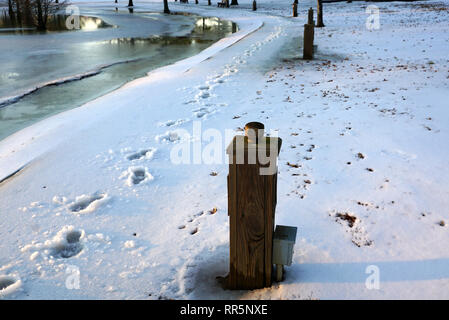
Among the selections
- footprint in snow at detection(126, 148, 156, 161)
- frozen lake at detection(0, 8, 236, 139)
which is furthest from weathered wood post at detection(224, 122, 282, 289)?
frozen lake at detection(0, 8, 236, 139)

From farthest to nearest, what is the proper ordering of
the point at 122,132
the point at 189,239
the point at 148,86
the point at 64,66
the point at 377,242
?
the point at 64,66, the point at 148,86, the point at 122,132, the point at 189,239, the point at 377,242

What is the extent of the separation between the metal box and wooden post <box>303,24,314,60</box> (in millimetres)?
7626

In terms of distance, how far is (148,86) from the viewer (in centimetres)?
801

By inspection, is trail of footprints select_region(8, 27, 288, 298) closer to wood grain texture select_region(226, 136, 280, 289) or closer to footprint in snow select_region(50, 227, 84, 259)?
footprint in snow select_region(50, 227, 84, 259)

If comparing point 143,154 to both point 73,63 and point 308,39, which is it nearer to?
point 308,39

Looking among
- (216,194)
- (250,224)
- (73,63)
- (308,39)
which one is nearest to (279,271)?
(250,224)

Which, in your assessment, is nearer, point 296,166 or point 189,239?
point 189,239

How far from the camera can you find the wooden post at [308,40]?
29.3 feet

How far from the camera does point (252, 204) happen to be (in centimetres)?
213

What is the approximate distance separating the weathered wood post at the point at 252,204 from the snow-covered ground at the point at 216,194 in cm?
17

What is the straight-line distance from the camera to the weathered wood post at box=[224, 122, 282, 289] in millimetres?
2008

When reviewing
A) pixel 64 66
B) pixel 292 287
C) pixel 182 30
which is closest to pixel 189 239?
pixel 292 287

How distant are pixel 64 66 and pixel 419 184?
35.2ft
